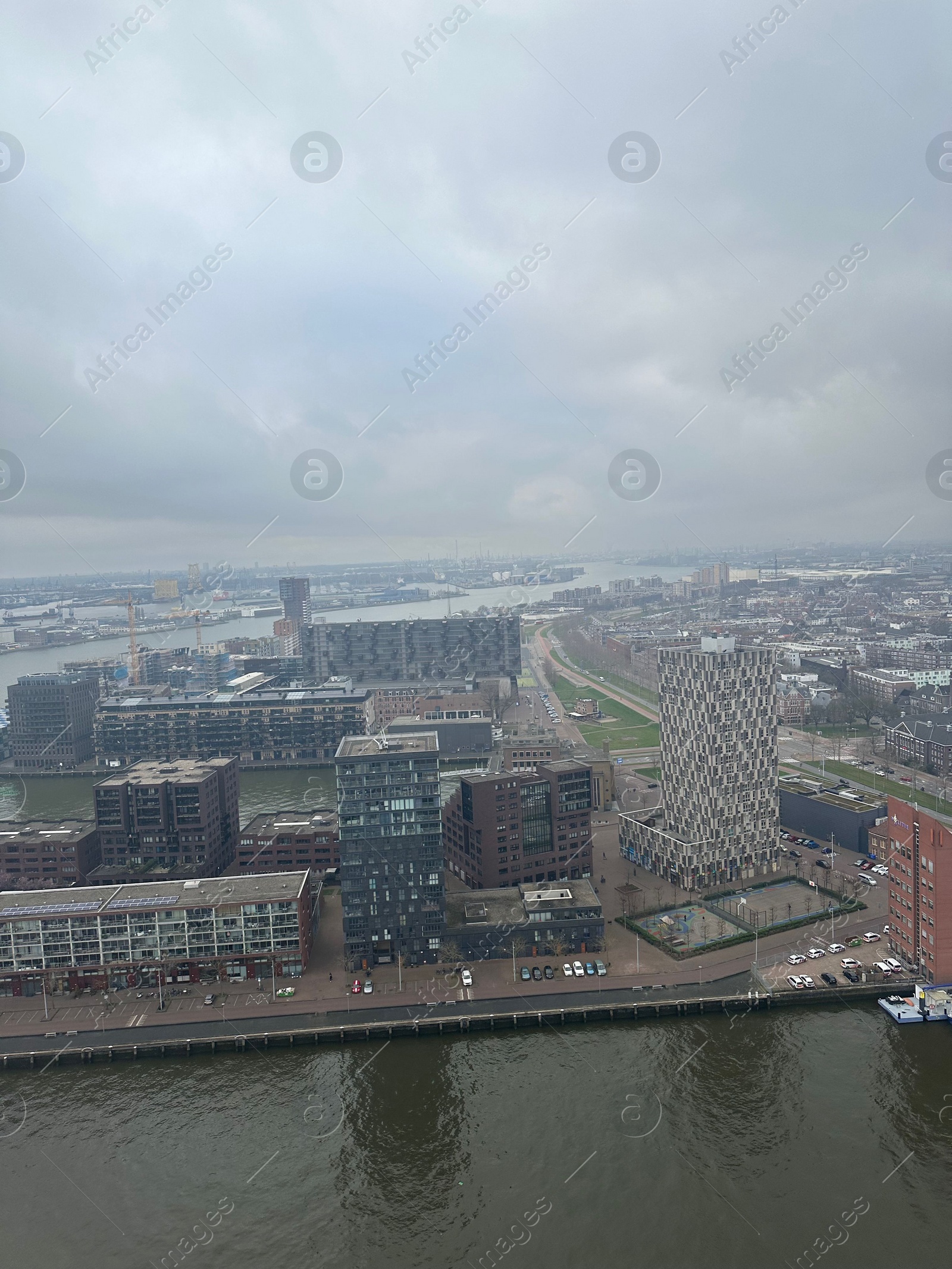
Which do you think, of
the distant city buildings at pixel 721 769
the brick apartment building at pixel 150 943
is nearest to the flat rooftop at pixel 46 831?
the brick apartment building at pixel 150 943

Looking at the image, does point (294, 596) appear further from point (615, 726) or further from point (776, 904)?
point (776, 904)

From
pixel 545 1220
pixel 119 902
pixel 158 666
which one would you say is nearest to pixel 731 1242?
pixel 545 1220

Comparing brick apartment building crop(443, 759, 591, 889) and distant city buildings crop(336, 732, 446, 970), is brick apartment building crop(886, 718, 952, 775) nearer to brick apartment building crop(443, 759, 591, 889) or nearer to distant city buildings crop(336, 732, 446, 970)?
brick apartment building crop(443, 759, 591, 889)

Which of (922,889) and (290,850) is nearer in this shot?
(922,889)

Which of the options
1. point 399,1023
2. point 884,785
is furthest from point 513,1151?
point 884,785

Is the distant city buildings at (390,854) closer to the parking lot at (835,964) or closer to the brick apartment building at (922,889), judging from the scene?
the parking lot at (835,964)

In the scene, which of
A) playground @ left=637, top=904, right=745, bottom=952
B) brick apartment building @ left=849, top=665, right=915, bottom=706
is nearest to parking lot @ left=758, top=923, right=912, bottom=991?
playground @ left=637, top=904, right=745, bottom=952
